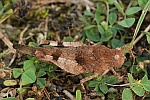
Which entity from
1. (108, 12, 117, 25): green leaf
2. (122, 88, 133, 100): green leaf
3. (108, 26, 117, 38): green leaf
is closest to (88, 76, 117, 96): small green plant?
(122, 88, 133, 100): green leaf

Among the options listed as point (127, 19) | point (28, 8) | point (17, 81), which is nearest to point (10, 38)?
point (28, 8)

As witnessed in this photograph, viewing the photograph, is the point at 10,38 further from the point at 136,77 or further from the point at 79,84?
the point at 136,77

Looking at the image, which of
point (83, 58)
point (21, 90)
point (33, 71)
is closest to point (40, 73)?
point (33, 71)

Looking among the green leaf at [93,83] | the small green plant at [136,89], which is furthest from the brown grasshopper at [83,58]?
the small green plant at [136,89]

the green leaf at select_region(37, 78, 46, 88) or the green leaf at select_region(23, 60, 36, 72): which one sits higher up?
the green leaf at select_region(23, 60, 36, 72)

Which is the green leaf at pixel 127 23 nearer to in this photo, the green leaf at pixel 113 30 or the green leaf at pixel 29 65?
the green leaf at pixel 113 30

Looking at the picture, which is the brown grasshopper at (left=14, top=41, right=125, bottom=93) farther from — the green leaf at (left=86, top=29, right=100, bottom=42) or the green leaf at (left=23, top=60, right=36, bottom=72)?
the green leaf at (left=86, top=29, right=100, bottom=42)
